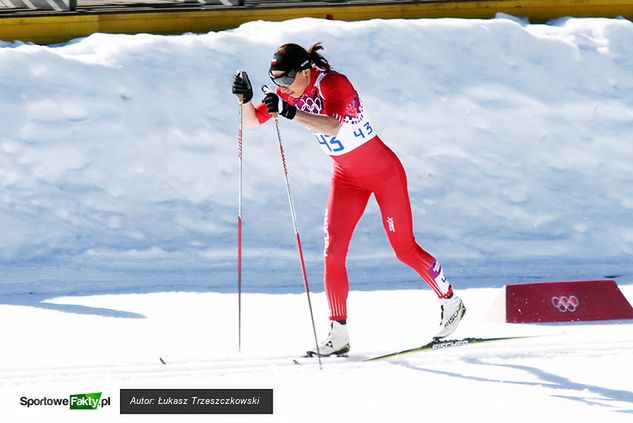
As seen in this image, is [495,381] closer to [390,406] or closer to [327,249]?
[390,406]

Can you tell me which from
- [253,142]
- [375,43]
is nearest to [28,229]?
[253,142]

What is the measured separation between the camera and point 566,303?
7625mm

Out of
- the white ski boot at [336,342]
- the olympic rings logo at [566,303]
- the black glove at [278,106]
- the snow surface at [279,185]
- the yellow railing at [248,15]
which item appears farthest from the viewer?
the yellow railing at [248,15]

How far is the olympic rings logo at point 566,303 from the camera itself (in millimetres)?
7613

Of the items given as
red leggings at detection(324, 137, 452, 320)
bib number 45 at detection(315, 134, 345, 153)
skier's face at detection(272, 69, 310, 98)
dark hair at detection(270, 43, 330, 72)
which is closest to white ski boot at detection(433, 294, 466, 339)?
red leggings at detection(324, 137, 452, 320)

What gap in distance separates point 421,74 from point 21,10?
4.05 m

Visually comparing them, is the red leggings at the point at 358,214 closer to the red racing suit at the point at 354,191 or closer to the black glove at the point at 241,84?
the red racing suit at the point at 354,191

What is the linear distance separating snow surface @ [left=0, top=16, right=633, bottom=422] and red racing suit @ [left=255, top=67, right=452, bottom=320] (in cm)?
49

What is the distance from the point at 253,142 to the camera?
10852 mm

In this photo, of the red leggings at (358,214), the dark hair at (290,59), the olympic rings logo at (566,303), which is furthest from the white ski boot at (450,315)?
the dark hair at (290,59)

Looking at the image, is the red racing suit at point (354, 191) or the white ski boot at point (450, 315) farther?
the white ski boot at point (450, 315)

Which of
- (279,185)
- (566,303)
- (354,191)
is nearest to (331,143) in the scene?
(354,191)

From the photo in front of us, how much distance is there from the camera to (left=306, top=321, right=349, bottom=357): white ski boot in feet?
22.3

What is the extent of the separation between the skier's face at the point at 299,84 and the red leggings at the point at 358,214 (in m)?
0.45
